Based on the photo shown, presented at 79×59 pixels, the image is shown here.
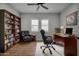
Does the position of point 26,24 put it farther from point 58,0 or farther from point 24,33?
point 58,0

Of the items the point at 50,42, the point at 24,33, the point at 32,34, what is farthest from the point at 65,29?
the point at 24,33

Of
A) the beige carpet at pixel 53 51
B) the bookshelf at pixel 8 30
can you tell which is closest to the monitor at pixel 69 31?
the beige carpet at pixel 53 51

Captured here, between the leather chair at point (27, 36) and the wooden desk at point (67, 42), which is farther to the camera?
the leather chair at point (27, 36)

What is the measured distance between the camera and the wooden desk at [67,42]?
272 centimetres

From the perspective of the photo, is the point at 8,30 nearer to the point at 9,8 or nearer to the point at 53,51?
the point at 9,8

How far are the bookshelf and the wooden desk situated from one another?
1012mm

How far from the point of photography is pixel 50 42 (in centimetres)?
304

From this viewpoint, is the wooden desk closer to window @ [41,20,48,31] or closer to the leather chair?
window @ [41,20,48,31]

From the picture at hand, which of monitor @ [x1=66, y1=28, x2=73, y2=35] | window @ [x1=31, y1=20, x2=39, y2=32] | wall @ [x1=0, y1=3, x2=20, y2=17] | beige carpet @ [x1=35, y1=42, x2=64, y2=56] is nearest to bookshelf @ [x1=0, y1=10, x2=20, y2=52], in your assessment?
wall @ [x1=0, y1=3, x2=20, y2=17]

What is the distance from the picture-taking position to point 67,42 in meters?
2.96

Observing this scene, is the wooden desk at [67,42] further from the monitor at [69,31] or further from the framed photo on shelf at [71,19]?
the framed photo on shelf at [71,19]

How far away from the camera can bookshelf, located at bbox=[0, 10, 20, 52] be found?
261 cm

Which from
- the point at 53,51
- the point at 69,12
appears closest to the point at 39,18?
the point at 69,12

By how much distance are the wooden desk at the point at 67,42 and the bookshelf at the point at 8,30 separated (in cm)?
101
